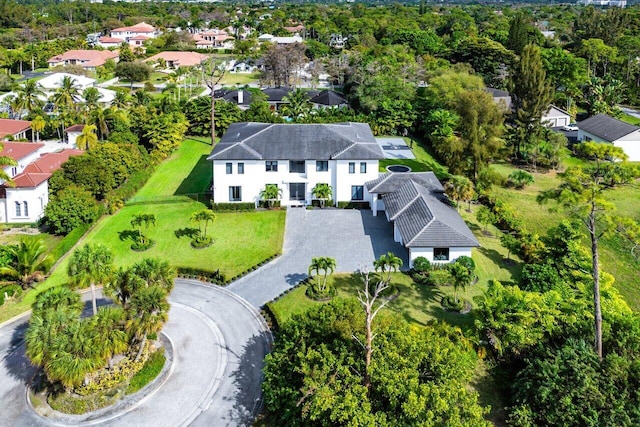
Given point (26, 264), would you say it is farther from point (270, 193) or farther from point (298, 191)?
point (298, 191)

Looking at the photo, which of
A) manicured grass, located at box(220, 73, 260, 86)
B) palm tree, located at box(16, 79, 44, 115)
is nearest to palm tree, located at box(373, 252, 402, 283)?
palm tree, located at box(16, 79, 44, 115)

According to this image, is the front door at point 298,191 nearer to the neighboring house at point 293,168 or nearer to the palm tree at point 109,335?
the neighboring house at point 293,168

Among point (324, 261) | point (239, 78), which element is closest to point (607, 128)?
point (324, 261)

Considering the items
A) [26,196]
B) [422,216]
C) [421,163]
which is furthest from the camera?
[421,163]

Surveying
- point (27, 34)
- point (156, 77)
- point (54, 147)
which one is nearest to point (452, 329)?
point (54, 147)

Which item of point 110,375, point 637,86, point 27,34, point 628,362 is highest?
point 27,34

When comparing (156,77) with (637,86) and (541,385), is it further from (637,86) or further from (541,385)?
(541,385)

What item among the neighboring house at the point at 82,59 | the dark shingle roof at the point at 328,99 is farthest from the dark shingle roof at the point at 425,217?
the neighboring house at the point at 82,59
